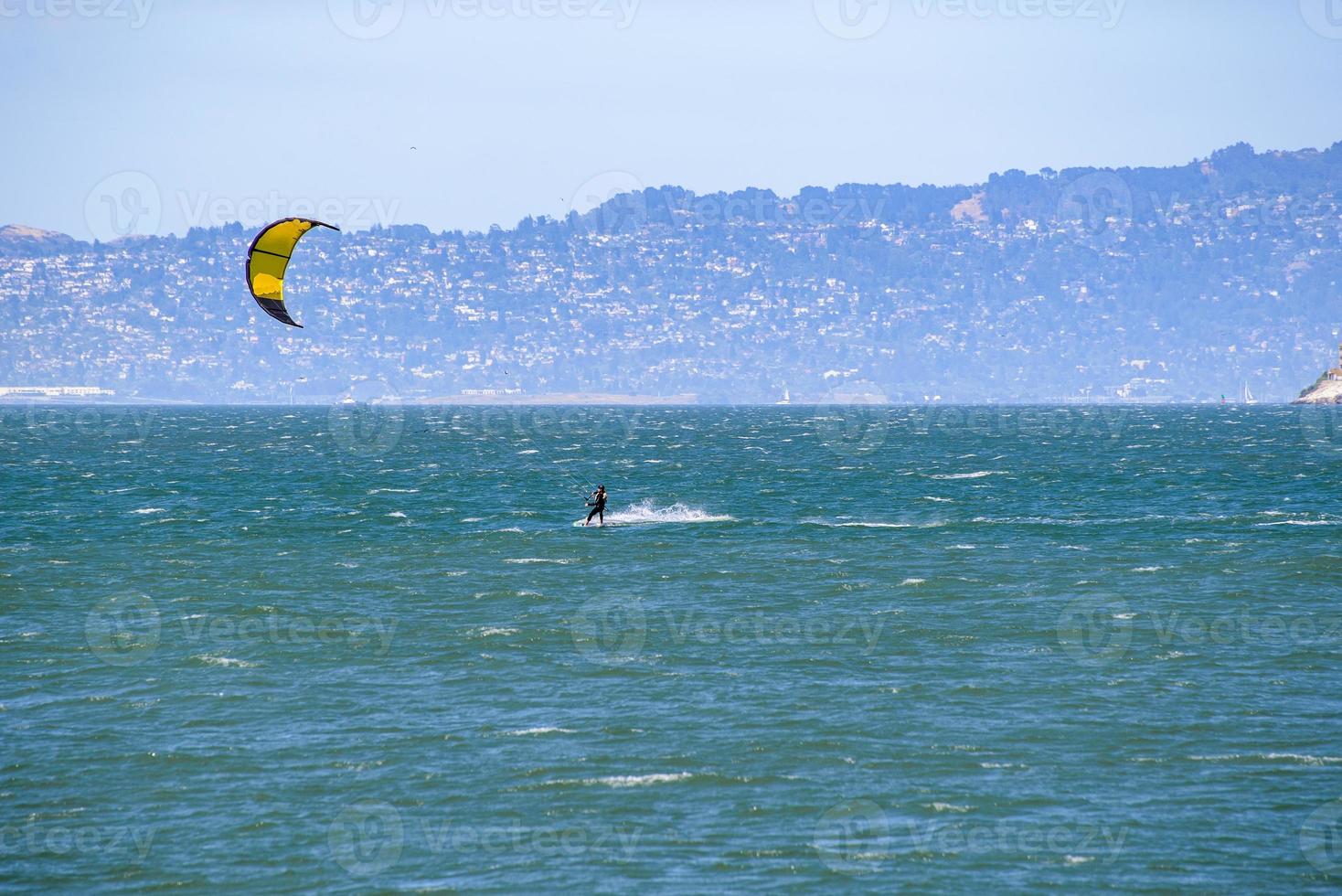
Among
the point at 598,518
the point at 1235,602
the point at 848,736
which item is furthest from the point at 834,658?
the point at 598,518

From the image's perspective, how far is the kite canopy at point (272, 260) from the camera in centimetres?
4466

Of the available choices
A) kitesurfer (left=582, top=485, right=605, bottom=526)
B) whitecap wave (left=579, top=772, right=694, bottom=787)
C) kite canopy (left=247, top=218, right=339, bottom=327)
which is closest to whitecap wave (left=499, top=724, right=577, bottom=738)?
whitecap wave (left=579, top=772, right=694, bottom=787)

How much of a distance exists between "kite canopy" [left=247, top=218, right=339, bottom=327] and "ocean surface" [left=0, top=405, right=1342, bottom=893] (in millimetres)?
8569

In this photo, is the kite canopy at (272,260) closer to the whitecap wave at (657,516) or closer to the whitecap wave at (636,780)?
the whitecap wave at (657,516)

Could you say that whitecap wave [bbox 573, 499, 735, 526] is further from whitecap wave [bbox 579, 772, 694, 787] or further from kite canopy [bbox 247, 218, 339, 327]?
whitecap wave [bbox 579, 772, 694, 787]

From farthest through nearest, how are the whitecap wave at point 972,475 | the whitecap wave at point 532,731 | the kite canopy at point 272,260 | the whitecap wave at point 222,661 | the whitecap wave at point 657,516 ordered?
the whitecap wave at point 972,475 → the whitecap wave at point 657,516 → the kite canopy at point 272,260 → the whitecap wave at point 222,661 → the whitecap wave at point 532,731

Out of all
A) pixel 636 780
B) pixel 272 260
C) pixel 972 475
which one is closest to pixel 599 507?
pixel 272 260

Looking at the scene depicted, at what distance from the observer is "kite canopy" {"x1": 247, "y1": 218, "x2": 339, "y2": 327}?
4466cm

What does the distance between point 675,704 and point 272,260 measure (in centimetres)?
2448

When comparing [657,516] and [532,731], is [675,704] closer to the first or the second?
[532,731]

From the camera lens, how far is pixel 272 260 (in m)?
46.0

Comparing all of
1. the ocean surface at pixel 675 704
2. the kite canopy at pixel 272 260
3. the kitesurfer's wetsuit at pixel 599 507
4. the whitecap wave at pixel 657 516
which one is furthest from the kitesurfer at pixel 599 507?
the kite canopy at pixel 272 260

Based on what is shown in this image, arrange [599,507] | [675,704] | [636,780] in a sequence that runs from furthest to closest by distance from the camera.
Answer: [599,507], [675,704], [636,780]

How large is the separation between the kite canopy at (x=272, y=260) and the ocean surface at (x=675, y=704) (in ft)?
28.1
